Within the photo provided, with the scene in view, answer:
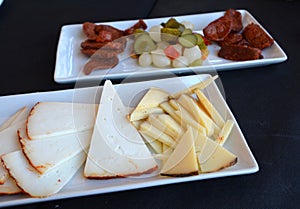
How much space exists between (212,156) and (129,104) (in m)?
0.29

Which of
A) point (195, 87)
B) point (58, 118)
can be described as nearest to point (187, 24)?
point (195, 87)

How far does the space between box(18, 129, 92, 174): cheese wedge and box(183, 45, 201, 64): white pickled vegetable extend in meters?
0.44

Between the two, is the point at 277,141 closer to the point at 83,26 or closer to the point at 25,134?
the point at 25,134

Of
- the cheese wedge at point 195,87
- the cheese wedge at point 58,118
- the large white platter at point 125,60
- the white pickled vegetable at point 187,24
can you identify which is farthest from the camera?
the white pickled vegetable at point 187,24

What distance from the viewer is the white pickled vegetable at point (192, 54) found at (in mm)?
1024

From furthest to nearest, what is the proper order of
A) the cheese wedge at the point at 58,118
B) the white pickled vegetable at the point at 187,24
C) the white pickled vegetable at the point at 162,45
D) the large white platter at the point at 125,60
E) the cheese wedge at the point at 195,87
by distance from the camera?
the white pickled vegetable at the point at 187,24 → the white pickled vegetable at the point at 162,45 → the large white platter at the point at 125,60 → the cheese wedge at the point at 195,87 → the cheese wedge at the point at 58,118

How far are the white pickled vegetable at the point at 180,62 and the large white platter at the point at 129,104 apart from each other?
0.29ft

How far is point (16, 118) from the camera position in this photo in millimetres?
819

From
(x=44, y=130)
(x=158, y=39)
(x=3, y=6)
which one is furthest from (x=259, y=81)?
(x=3, y=6)

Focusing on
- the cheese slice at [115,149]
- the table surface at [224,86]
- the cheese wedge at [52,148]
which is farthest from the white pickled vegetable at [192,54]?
the cheese wedge at [52,148]

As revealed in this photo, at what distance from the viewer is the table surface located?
668 millimetres

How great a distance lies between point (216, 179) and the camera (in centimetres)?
70

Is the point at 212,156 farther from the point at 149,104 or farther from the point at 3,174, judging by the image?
the point at 3,174

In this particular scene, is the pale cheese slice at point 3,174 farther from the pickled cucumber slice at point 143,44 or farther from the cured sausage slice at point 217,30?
the cured sausage slice at point 217,30
